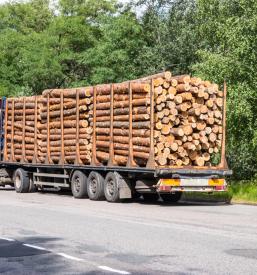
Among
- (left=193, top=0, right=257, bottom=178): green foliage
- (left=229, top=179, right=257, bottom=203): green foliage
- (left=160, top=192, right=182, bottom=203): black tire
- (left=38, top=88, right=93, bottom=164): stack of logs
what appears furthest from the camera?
(left=193, top=0, right=257, bottom=178): green foliage

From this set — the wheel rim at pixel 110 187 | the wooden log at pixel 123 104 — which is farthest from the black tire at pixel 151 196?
the wooden log at pixel 123 104

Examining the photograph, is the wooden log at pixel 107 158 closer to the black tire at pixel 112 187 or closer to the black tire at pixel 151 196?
the black tire at pixel 112 187

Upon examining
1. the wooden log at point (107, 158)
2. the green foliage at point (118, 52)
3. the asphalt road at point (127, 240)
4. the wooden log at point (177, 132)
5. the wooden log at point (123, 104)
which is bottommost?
the asphalt road at point (127, 240)

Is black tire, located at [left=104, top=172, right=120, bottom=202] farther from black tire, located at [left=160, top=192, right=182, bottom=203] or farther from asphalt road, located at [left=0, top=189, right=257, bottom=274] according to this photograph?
black tire, located at [left=160, top=192, right=182, bottom=203]

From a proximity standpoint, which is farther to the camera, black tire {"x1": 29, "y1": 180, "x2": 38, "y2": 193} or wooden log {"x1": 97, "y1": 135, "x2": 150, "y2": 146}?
black tire {"x1": 29, "y1": 180, "x2": 38, "y2": 193}

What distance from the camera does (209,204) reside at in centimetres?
2030

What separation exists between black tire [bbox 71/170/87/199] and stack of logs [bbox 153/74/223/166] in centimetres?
370

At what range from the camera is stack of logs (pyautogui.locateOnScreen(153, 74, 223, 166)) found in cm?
1889

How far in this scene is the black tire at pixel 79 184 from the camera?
71.2 feet

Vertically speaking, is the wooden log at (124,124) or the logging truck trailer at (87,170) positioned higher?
the wooden log at (124,124)

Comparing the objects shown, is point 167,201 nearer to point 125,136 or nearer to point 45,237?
point 125,136

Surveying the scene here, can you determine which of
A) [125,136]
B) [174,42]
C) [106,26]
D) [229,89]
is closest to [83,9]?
[106,26]

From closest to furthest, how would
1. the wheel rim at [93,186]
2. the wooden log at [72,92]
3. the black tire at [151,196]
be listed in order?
1. the wheel rim at [93,186]
2. the wooden log at [72,92]
3. the black tire at [151,196]

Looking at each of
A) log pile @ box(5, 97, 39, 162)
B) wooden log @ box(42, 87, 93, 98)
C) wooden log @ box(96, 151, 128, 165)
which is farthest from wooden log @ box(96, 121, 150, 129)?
log pile @ box(5, 97, 39, 162)
